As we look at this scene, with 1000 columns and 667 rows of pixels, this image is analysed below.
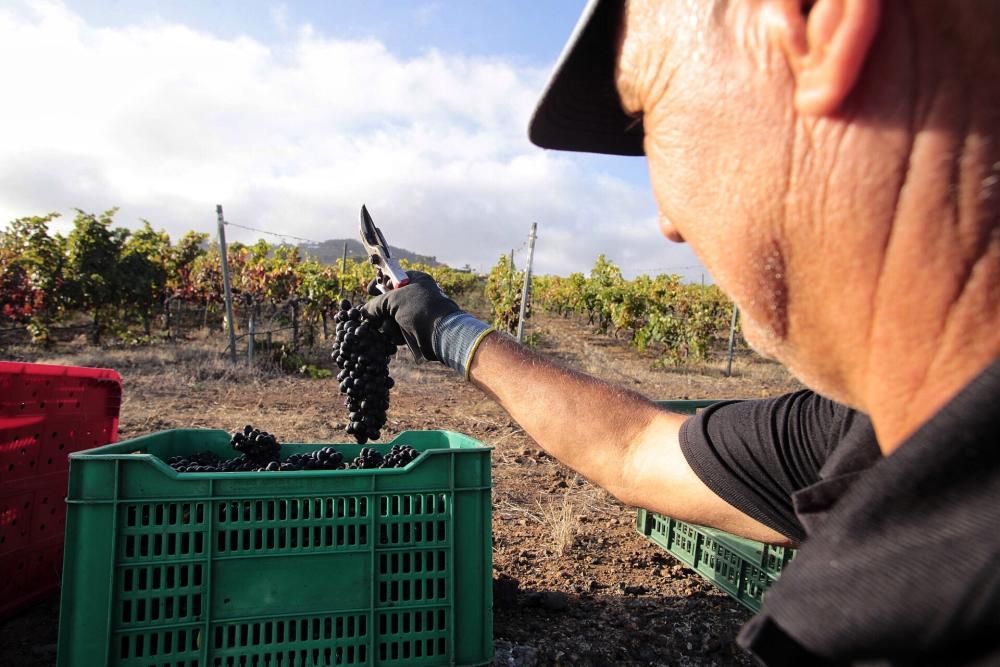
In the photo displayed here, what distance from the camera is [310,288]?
13.9 meters

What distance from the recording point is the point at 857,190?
66cm

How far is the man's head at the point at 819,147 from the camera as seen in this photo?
2.03 feet

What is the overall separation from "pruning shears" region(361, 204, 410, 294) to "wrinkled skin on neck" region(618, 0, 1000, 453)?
1509 mm

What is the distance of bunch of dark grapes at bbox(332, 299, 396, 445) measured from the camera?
2.29m

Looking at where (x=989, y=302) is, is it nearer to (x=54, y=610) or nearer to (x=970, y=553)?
(x=970, y=553)

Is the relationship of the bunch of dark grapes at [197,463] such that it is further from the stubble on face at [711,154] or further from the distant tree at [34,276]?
the distant tree at [34,276]

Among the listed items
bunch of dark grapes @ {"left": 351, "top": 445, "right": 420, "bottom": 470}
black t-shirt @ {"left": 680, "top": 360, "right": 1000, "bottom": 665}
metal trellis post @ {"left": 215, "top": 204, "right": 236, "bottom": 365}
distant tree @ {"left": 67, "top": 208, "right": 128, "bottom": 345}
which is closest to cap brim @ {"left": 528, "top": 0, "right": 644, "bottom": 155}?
black t-shirt @ {"left": 680, "top": 360, "right": 1000, "bottom": 665}

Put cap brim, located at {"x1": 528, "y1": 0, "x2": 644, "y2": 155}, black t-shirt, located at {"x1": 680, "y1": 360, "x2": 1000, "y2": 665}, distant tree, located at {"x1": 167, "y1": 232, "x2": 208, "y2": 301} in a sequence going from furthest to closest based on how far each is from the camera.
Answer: distant tree, located at {"x1": 167, "y1": 232, "x2": 208, "y2": 301}, cap brim, located at {"x1": 528, "y1": 0, "x2": 644, "y2": 155}, black t-shirt, located at {"x1": 680, "y1": 360, "x2": 1000, "y2": 665}

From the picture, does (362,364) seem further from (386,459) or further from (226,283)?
(226,283)

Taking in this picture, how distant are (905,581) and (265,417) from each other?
284 inches

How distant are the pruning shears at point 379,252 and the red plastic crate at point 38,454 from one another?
1.41 m

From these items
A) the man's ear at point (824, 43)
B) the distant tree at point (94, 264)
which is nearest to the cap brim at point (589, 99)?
the man's ear at point (824, 43)

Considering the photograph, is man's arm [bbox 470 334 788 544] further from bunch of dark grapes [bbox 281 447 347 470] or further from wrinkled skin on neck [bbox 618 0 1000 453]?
wrinkled skin on neck [bbox 618 0 1000 453]

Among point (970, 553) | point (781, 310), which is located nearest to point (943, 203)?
point (781, 310)
